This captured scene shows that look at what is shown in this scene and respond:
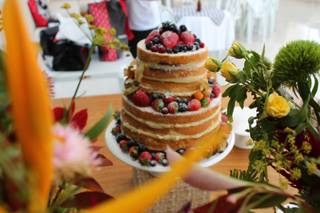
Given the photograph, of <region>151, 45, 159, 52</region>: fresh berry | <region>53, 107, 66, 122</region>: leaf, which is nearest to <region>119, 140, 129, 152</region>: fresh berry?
<region>151, 45, 159, 52</region>: fresh berry

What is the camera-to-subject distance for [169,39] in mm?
863

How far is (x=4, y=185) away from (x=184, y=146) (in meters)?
0.67

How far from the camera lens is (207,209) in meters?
0.28

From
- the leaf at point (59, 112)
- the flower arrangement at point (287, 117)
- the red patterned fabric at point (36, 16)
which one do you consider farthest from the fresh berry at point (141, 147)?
the red patterned fabric at point (36, 16)

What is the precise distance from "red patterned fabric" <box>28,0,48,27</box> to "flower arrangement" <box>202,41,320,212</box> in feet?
6.40

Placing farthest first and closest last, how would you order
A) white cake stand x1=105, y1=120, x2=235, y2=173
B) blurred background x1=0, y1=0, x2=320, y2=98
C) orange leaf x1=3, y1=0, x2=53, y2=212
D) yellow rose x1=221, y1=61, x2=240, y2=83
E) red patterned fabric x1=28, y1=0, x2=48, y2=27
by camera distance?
red patterned fabric x1=28, y1=0, x2=48, y2=27, blurred background x1=0, y1=0, x2=320, y2=98, white cake stand x1=105, y1=120, x2=235, y2=173, yellow rose x1=221, y1=61, x2=240, y2=83, orange leaf x1=3, y1=0, x2=53, y2=212

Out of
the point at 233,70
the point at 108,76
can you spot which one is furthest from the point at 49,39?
the point at 233,70

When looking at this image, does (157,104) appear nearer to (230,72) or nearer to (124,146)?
(124,146)

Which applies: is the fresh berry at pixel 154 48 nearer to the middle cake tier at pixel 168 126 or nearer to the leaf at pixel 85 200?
the middle cake tier at pixel 168 126

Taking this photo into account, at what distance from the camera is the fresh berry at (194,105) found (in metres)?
0.85

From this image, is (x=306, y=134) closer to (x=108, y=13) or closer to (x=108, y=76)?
(x=108, y=76)

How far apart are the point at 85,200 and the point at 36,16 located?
2.01 metres

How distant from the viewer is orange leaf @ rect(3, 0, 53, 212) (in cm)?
15

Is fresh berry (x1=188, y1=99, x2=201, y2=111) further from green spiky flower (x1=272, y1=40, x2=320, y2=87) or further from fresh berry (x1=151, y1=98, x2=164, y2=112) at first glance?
green spiky flower (x1=272, y1=40, x2=320, y2=87)
